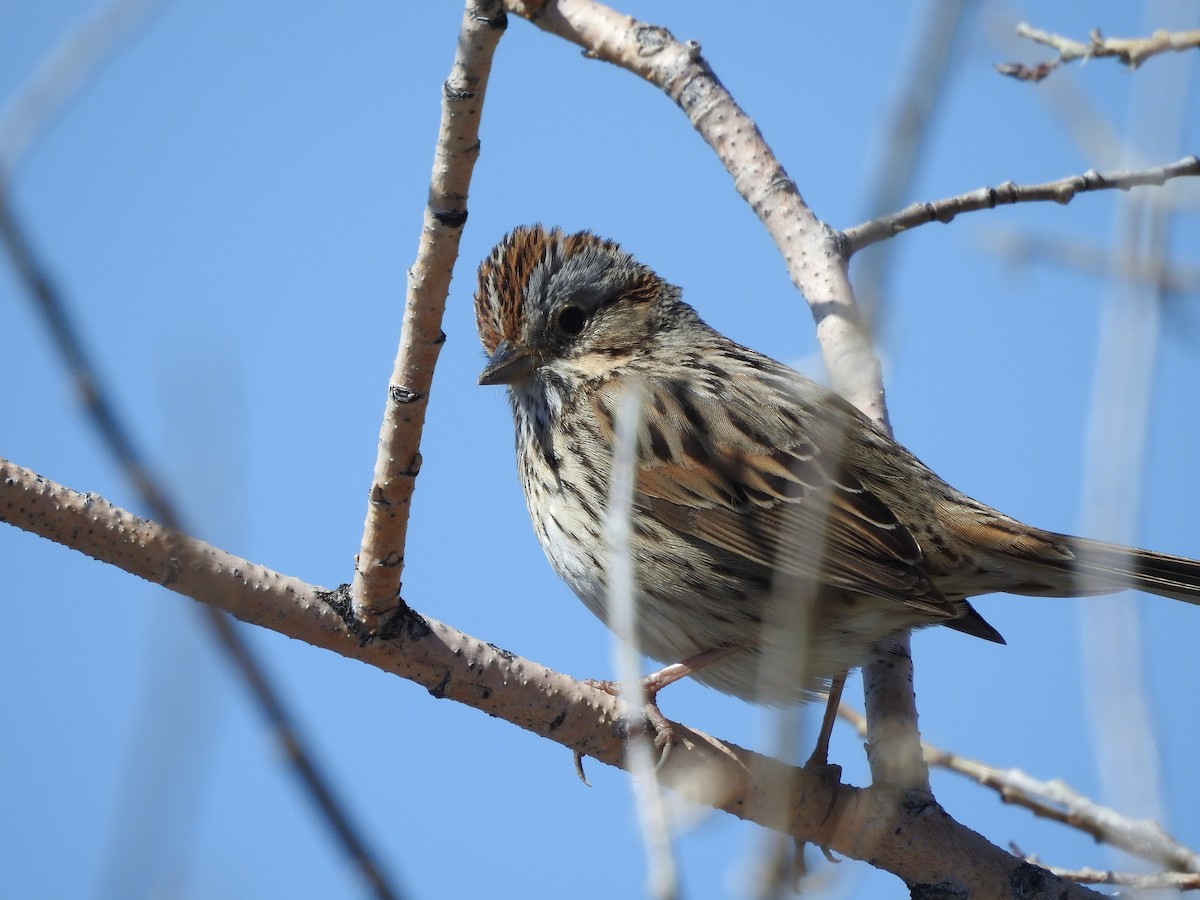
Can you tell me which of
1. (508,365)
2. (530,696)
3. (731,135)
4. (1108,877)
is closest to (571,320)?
(508,365)

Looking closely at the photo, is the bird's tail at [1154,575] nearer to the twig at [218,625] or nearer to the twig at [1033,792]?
the twig at [1033,792]

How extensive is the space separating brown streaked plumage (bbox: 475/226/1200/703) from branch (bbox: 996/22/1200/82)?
139 cm

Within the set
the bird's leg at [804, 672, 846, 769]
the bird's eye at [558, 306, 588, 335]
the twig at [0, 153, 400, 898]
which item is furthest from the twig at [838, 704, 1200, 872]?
the twig at [0, 153, 400, 898]

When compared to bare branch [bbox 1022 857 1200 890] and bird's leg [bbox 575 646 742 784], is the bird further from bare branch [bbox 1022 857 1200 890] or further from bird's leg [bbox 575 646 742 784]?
bare branch [bbox 1022 857 1200 890]

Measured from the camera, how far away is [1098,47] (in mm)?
3994

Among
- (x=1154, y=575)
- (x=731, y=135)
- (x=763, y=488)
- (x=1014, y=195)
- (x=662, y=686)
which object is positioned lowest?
(x=662, y=686)

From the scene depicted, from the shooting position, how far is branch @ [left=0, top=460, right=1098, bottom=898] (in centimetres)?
254

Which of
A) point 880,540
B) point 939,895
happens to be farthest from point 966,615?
point 939,895

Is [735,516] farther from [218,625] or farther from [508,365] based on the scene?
[218,625]

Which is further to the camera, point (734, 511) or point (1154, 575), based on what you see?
point (734, 511)

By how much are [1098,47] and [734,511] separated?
2004mm

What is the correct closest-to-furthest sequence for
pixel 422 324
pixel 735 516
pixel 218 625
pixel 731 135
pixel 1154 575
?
pixel 218 625 → pixel 422 324 → pixel 1154 575 → pixel 735 516 → pixel 731 135

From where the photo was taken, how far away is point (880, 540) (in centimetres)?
420

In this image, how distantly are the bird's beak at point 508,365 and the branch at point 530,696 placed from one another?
1.80 m
